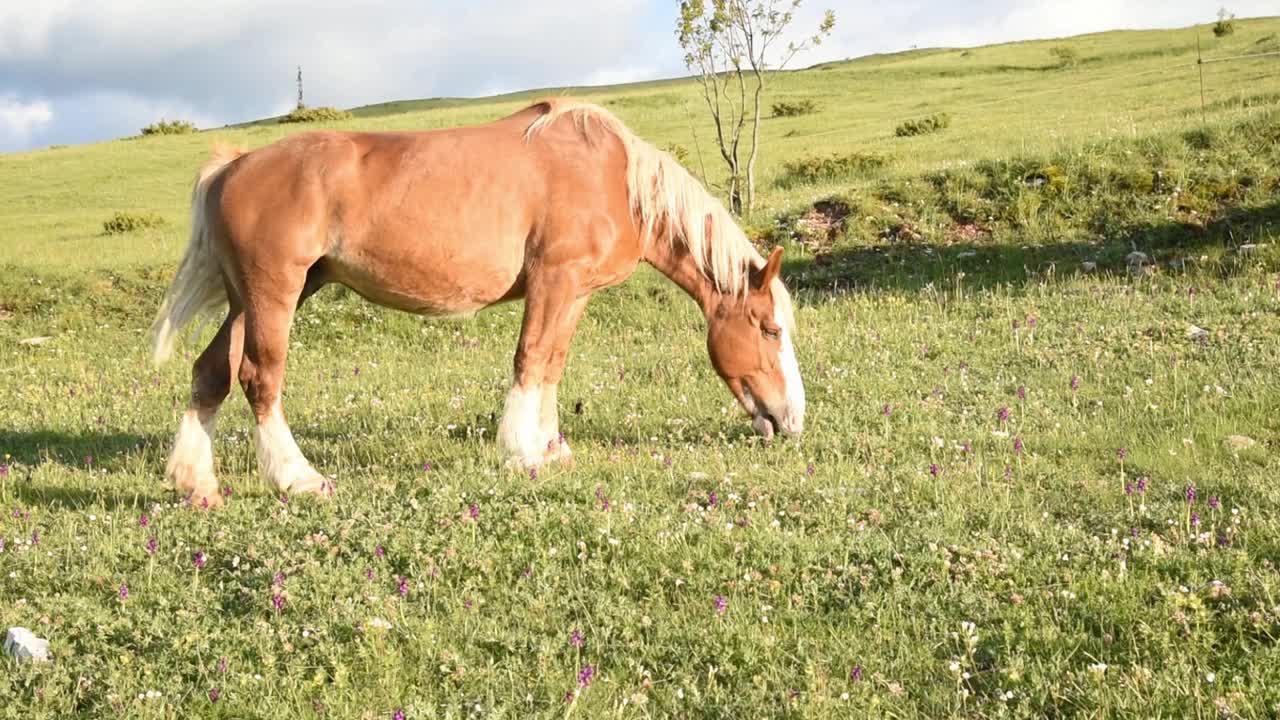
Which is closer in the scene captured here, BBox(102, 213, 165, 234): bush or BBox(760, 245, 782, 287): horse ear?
BBox(760, 245, 782, 287): horse ear

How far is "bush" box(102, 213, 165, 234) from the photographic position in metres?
25.1

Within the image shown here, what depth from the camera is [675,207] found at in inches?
302

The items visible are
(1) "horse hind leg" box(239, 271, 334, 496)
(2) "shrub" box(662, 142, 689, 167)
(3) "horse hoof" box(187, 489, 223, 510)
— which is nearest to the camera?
(3) "horse hoof" box(187, 489, 223, 510)

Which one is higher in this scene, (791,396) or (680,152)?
(680,152)

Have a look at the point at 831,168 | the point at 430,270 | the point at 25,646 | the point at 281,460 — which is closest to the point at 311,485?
the point at 281,460

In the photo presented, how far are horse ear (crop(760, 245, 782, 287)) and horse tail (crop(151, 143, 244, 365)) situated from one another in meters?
3.80

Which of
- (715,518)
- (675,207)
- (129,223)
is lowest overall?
(715,518)

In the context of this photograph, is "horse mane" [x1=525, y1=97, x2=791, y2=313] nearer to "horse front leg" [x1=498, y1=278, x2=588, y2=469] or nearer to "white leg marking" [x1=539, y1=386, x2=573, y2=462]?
"horse front leg" [x1=498, y1=278, x2=588, y2=469]

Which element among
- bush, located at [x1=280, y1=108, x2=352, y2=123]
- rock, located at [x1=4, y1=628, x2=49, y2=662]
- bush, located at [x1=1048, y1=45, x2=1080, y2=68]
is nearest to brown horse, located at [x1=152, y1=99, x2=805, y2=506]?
rock, located at [x1=4, y1=628, x2=49, y2=662]

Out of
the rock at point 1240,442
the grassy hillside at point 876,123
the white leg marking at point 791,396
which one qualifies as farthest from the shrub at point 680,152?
the rock at point 1240,442

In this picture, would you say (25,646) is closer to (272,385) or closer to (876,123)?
(272,385)

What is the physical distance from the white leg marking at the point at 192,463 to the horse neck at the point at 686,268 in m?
3.42

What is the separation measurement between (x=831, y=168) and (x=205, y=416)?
1913 centimetres

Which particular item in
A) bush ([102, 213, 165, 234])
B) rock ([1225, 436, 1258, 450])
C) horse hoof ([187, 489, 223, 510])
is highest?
bush ([102, 213, 165, 234])
